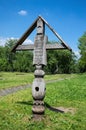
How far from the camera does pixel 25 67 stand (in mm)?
104062

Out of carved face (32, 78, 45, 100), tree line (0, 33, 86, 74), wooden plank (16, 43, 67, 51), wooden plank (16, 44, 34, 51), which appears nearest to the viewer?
carved face (32, 78, 45, 100)

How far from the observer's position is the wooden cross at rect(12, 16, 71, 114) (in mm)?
10484

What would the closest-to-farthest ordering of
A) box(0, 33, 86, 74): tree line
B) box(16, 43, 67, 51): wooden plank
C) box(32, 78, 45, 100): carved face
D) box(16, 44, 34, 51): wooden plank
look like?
1. box(32, 78, 45, 100): carved face
2. box(16, 43, 67, 51): wooden plank
3. box(16, 44, 34, 51): wooden plank
4. box(0, 33, 86, 74): tree line

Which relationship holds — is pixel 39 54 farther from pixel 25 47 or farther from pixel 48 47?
pixel 25 47

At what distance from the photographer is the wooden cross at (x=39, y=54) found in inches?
413

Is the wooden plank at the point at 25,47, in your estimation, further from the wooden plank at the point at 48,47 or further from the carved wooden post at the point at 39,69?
the carved wooden post at the point at 39,69

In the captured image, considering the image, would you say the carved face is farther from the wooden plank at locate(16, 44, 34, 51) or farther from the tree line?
the tree line

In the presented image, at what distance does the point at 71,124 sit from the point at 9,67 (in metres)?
95.4

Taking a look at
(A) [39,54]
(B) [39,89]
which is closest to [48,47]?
(A) [39,54]

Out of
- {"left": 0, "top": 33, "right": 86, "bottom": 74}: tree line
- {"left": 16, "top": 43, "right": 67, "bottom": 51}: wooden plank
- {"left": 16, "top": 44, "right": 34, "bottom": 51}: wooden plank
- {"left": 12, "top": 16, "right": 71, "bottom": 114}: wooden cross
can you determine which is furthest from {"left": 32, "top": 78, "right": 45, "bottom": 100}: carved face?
{"left": 0, "top": 33, "right": 86, "bottom": 74}: tree line

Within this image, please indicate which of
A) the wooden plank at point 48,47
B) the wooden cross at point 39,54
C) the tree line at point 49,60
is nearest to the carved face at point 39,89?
the wooden cross at point 39,54

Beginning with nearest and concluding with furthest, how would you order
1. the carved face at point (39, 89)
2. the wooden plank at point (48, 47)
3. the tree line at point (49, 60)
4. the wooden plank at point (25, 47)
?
the carved face at point (39, 89) → the wooden plank at point (48, 47) → the wooden plank at point (25, 47) → the tree line at point (49, 60)

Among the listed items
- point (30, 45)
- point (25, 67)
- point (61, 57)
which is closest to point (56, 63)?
point (61, 57)

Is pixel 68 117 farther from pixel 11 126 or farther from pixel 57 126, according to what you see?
pixel 11 126
